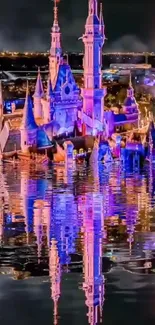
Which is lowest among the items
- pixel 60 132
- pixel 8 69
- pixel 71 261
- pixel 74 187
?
pixel 71 261

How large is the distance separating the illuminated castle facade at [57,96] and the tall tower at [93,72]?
0.27ft

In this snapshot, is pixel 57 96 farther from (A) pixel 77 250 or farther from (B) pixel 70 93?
(A) pixel 77 250

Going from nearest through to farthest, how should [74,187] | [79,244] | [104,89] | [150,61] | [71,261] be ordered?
[71,261] → [79,244] → [74,187] → [104,89] → [150,61]

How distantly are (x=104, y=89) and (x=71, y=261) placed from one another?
2478 millimetres

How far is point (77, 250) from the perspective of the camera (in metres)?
2.95

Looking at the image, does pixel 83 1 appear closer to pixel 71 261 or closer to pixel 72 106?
pixel 72 106

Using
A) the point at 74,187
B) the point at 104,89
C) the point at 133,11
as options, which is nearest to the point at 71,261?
the point at 74,187

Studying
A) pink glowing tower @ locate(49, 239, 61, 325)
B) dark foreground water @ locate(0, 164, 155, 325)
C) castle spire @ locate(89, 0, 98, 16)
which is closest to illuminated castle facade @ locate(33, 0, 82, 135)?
castle spire @ locate(89, 0, 98, 16)

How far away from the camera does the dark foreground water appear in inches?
92.2

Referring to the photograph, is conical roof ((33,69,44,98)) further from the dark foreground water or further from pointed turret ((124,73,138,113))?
the dark foreground water

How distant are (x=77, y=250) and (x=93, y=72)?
2.29 m

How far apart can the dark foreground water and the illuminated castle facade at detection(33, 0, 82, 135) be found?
75 cm

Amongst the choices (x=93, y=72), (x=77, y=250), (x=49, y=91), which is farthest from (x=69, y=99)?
(x=77, y=250)

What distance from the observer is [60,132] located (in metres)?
5.30
